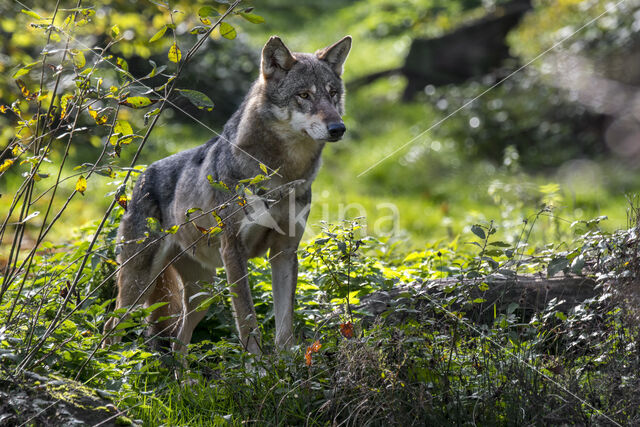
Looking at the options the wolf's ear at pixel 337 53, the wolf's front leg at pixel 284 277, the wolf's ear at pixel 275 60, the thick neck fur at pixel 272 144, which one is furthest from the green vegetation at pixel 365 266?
the wolf's ear at pixel 337 53

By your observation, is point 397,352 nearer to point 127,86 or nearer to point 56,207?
Answer: point 127,86

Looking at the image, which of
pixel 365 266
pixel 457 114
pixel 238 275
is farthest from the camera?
pixel 457 114

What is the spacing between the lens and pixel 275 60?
16.9 feet

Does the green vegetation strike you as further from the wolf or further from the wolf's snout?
the wolf's snout

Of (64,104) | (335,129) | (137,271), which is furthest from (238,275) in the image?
(64,104)

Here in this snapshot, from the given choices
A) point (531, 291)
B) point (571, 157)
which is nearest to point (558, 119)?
point (571, 157)

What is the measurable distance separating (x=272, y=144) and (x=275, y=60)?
62 centimetres

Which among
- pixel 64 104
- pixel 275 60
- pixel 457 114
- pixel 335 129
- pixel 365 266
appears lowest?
pixel 457 114

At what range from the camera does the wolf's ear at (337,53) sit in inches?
211

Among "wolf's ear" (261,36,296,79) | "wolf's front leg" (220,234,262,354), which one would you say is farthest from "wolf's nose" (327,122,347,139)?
"wolf's front leg" (220,234,262,354)

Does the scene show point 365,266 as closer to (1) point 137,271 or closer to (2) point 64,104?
(1) point 137,271

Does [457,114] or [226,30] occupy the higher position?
[226,30]

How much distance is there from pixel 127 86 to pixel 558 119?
31.4 ft

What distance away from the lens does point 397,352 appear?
139 inches
